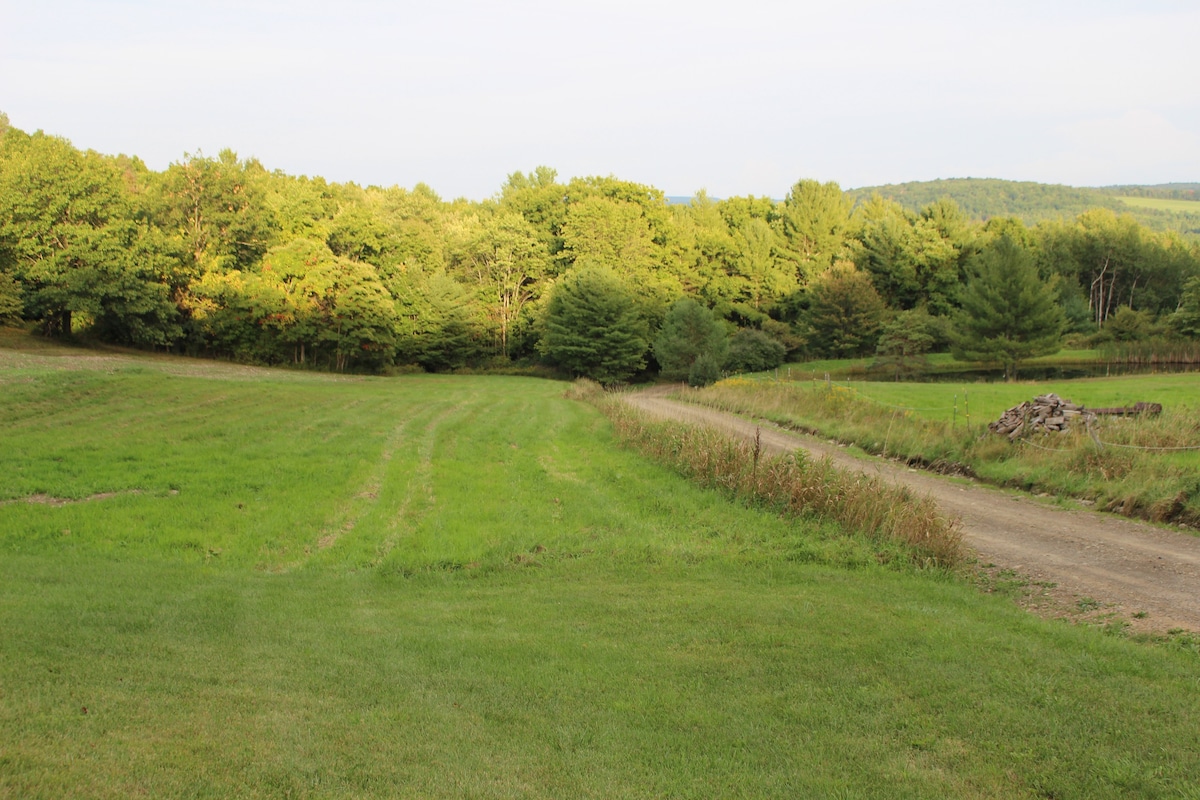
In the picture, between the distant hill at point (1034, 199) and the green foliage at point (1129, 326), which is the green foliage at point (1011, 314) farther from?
the distant hill at point (1034, 199)

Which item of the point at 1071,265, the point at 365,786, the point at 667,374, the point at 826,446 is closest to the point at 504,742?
the point at 365,786

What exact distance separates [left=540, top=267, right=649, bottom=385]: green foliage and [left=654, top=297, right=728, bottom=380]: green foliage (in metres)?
3.96

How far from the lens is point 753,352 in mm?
55656

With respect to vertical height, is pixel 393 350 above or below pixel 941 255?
below

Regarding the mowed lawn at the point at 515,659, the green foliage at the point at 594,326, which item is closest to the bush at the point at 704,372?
the green foliage at the point at 594,326

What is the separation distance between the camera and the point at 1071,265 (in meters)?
72.2

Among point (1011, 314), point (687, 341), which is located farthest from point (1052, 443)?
point (687, 341)

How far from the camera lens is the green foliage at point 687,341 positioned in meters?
50.5

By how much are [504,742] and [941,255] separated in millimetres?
71804

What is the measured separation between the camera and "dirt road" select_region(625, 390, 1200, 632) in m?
8.19

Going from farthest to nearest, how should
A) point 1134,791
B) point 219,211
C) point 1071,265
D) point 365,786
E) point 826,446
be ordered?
1. point 1071,265
2. point 219,211
3. point 826,446
4. point 1134,791
5. point 365,786

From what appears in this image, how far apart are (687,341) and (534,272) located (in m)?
17.5

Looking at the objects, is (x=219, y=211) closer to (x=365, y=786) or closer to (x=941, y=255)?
(x=365, y=786)

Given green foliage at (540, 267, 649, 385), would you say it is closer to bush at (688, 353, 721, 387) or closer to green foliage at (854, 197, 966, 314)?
bush at (688, 353, 721, 387)
